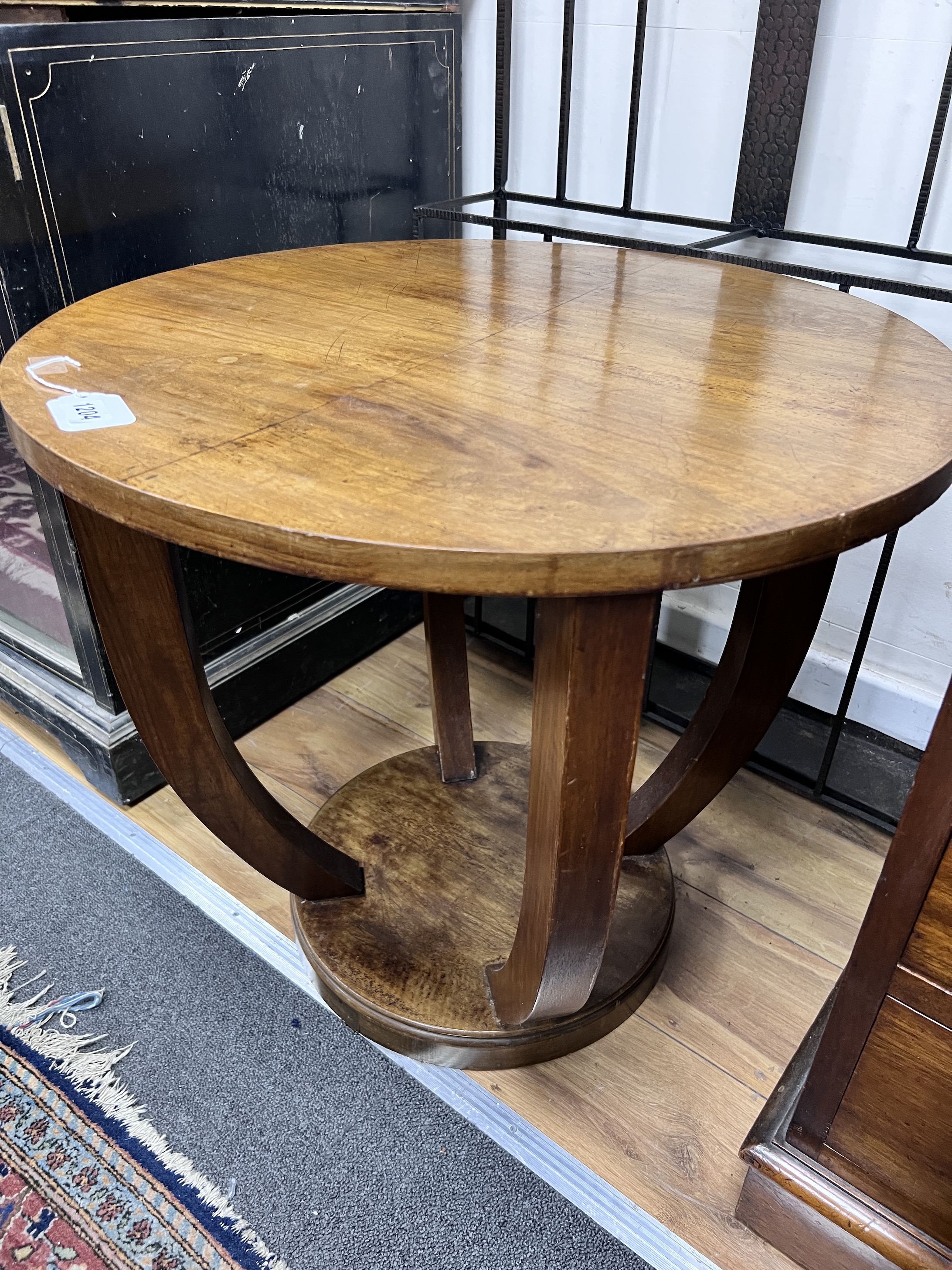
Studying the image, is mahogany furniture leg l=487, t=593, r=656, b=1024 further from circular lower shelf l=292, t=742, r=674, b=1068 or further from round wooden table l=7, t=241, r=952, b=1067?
circular lower shelf l=292, t=742, r=674, b=1068

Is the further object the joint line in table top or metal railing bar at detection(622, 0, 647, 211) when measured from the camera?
metal railing bar at detection(622, 0, 647, 211)

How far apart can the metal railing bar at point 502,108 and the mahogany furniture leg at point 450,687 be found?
0.68 metres

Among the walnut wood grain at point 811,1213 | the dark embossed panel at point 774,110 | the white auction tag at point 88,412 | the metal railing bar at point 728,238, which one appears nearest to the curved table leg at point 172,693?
the white auction tag at point 88,412

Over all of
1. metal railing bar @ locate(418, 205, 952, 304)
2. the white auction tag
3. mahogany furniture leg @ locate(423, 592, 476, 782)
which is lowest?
mahogany furniture leg @ locate(423, 592, 476, 782)

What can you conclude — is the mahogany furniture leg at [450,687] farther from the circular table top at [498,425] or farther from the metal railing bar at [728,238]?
the metal railing bar at [728,238]

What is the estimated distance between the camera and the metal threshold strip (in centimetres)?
97

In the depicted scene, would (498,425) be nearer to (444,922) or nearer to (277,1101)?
(444,922)

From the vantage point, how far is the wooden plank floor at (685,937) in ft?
3.42

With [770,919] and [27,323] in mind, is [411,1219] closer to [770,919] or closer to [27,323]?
[770,919]

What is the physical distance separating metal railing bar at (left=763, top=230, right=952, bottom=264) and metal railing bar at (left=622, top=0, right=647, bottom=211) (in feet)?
0.78

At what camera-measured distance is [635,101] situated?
4.41 ft

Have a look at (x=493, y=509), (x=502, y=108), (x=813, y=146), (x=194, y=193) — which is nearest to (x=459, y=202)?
(x=502, y=108)

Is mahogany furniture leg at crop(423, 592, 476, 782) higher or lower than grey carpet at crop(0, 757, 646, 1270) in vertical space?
higher

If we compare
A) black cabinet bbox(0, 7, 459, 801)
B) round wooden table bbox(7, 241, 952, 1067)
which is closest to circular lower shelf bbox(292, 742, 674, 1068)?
round wooden table bbox(7, 241, 952, 1067)
